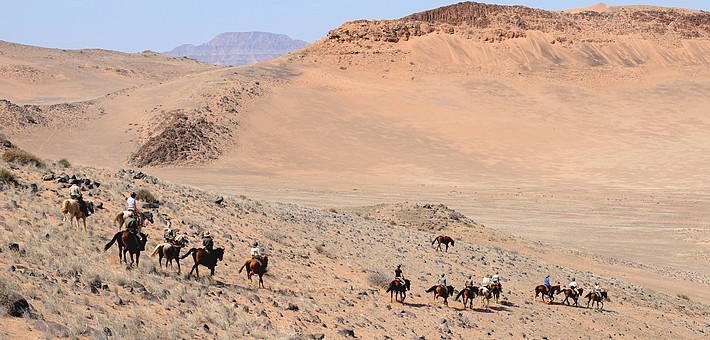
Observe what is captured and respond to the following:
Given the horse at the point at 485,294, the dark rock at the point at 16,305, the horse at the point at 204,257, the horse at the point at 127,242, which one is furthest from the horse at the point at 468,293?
the dark rock at the point at 16,305

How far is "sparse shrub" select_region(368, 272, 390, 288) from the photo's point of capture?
65.1 feet

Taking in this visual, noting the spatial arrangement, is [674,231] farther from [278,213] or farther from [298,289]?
[298,289]

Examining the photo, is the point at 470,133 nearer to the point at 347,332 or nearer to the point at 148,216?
the point at 148,216

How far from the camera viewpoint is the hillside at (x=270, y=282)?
1223cm

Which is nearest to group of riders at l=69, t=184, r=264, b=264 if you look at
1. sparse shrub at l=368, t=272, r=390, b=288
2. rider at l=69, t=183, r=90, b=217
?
rider at l=69, t=183, r=90, b=217

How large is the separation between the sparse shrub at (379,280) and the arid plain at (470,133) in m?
1.28

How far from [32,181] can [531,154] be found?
59.9m

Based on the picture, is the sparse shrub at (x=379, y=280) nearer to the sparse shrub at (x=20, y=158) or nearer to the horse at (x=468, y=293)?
the horse at (x=468, y=293)

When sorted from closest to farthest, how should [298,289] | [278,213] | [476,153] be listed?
[298,289] < [278,213] < [476,153]

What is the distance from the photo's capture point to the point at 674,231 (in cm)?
4234

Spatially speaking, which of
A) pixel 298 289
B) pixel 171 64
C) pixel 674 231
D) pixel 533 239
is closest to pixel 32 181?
pixel 298 289

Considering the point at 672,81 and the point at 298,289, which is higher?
the point at 672,81

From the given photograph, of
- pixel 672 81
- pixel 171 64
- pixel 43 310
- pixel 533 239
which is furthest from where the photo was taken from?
pixel 171 64

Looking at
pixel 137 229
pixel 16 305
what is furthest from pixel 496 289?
pixel 16 305
